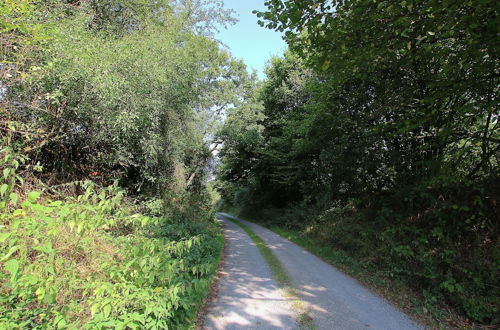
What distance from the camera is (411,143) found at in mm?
9008

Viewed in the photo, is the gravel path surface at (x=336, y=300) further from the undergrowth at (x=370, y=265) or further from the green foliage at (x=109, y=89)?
the green foliage at (x=109, y=89)

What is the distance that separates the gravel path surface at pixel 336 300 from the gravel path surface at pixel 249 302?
0.32ft

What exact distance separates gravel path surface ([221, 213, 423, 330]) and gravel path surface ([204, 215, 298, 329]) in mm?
98

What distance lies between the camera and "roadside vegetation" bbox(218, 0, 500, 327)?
4941mm

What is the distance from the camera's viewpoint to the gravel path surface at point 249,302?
4.25m

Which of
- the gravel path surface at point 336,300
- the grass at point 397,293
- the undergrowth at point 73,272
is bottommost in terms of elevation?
the gravel path surface at point 336,300

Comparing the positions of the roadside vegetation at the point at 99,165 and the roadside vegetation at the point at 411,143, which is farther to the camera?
the roadside vegetation at the point at 411,143

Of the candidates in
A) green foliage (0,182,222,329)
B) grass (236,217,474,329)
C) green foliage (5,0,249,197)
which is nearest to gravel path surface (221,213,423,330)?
grass (236,217,474,329)

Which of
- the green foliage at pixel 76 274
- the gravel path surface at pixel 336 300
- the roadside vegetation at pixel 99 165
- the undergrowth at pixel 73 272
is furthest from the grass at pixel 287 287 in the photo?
the green foliage at pixel 76 274

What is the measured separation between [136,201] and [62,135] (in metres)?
3.38

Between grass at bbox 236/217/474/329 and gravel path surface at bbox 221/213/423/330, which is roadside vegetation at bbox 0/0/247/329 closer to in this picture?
gravel path surface at bbox 221/213/423/330

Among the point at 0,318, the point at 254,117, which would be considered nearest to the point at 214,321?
the point at 0,318

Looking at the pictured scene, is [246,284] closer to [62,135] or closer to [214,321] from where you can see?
[214,321]

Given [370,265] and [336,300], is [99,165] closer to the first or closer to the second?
[336,300]
